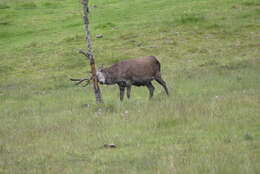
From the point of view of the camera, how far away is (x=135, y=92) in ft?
71.6

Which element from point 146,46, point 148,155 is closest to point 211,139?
point 148,155

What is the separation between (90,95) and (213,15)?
16.0m

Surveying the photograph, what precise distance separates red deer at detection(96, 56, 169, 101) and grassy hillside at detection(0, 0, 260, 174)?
561mm

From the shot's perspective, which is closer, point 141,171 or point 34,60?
point 141,171

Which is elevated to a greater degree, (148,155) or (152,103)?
(148,155)

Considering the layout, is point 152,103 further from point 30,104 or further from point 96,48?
point 96,48

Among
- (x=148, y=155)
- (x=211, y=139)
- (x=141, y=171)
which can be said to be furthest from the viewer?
A: (x=211, y=139)

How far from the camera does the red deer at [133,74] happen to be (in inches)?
756

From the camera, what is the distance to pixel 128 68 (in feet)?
63.3

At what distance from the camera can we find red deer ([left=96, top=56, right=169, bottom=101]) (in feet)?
63.0

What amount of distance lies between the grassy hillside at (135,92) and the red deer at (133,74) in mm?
561

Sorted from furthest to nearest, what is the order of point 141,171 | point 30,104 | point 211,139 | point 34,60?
point 34,60 → point 30,104 → point 211,139 → point 141,171

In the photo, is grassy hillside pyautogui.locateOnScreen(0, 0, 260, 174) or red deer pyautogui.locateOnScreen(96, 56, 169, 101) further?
red deer pyautogui.locateOnScreen(96, 56, 169, 101)

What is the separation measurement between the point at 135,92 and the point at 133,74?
269 centimetres
